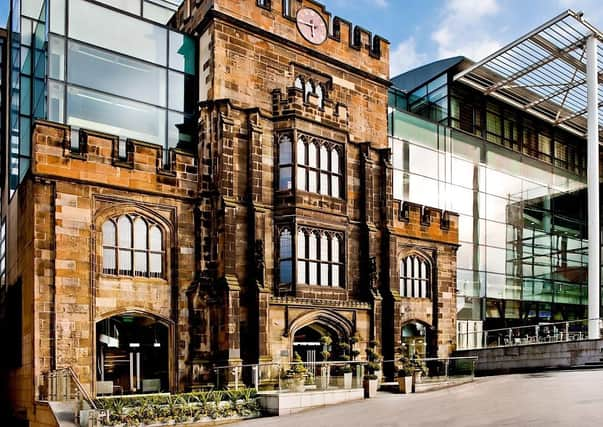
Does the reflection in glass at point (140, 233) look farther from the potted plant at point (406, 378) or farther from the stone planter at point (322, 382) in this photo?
the potted plant at point (406, 378)

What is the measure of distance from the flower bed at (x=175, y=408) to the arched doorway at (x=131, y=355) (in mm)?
2620

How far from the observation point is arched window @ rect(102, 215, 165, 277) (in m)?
20.6

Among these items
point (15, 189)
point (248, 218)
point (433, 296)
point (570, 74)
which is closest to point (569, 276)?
point (570, 74)

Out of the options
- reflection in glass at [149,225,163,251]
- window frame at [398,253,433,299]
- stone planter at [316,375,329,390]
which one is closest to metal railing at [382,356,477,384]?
window frame at [398,253,433,299]

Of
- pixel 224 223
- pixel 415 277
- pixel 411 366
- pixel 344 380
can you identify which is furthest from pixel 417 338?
pixel 224 223

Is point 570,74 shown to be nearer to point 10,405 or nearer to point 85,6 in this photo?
point 85,6

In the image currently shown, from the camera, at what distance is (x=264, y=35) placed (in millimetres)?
24531

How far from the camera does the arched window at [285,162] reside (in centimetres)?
2405

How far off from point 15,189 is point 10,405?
7.35 m

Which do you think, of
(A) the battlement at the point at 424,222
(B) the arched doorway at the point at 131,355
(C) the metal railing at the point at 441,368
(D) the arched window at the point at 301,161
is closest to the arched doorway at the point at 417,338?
(C) the metal railing at the point at 441,368

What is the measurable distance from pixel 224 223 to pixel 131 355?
16.5 ft

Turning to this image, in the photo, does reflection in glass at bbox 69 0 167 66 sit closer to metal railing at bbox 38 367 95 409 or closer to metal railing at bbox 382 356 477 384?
metal railing at bbox 38 367 95 409

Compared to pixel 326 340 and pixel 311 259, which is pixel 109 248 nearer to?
pixel 311 259

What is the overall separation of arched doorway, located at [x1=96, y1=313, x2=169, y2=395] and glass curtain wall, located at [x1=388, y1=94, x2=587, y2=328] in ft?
51.6
